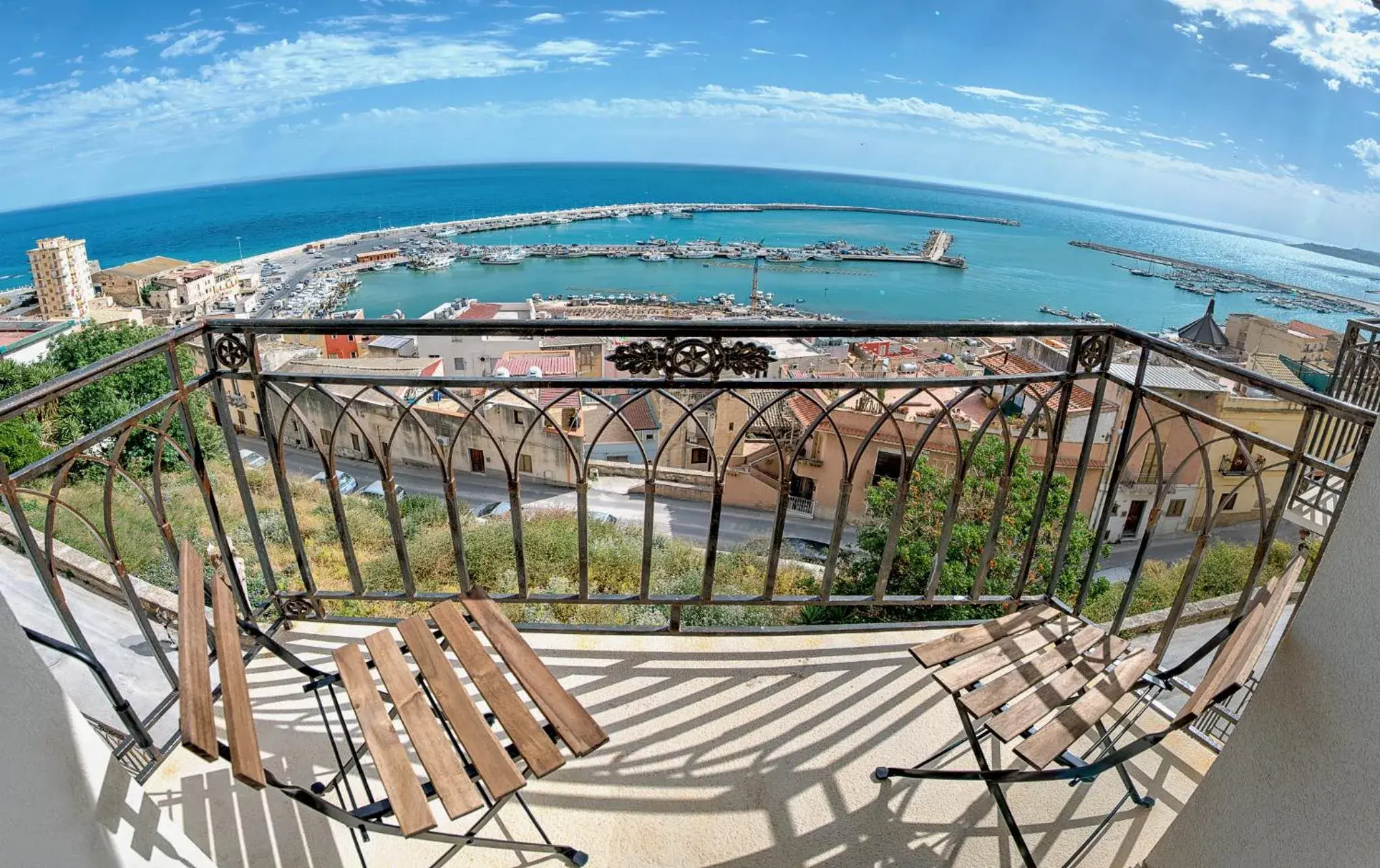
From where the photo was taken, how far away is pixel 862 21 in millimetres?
134375

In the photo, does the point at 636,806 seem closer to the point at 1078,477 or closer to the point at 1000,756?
the point at 1000,756

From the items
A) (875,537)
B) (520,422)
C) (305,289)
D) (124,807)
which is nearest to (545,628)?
(124,807)

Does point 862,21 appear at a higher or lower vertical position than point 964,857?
higher

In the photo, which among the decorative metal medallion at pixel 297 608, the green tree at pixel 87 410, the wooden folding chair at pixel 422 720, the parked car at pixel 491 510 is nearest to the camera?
the wooden folding chair at pixel 422 720

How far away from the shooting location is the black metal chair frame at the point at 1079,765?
1533 mm

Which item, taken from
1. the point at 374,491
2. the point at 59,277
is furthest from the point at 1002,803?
the point at 59,277

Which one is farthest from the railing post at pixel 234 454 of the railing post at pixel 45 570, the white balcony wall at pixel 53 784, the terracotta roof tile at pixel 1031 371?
the terracotta roof tile at pixel 1031 371

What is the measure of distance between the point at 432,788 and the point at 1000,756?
1.68m

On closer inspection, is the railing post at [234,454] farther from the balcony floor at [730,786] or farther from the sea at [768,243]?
the sea at [768,243]

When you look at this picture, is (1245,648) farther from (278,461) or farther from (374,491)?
(374,491)

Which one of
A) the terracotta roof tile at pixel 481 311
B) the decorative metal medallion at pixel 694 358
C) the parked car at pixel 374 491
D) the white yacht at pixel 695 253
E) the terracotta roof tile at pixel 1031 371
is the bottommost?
the parked car at pixel 374 491

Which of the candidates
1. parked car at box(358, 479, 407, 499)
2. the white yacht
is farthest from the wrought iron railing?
the white yacht

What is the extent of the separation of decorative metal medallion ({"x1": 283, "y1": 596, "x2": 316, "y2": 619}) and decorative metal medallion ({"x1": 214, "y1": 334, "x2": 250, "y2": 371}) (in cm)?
95

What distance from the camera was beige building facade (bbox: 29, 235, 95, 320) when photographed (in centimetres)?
5384
